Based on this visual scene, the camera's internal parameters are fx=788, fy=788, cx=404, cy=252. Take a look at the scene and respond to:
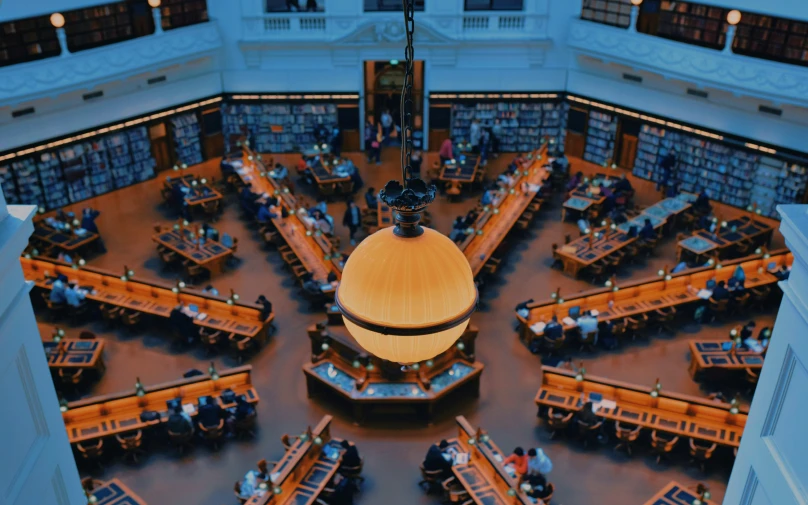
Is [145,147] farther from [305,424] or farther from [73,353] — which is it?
[305,424]

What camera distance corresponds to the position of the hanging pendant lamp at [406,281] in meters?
3.53

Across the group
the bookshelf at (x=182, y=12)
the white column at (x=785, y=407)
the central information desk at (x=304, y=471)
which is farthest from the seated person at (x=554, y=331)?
the bookshelf at (x=182, y=12)

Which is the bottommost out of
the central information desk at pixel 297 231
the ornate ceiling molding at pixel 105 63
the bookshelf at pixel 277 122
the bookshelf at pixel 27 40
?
the central information desk at pixel 297 231

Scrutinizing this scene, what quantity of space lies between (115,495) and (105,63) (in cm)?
1086

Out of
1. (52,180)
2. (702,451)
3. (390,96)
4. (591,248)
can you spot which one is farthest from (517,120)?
(702,451)

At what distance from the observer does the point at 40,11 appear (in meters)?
16.4

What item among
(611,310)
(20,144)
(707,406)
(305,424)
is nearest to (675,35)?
(611,310)

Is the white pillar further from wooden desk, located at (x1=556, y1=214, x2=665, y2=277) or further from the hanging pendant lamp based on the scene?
wooden desk, located at (x1=556, y1=214, x2=665, y2=277)

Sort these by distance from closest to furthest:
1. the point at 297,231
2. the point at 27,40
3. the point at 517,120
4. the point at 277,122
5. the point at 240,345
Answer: the point at 240,345 < the point at 297,231 < the point at 27,40 < the point at 277,122 < the point at 517,120

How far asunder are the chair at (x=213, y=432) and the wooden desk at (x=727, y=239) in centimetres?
998

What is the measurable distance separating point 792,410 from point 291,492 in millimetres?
7458

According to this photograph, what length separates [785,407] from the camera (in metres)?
4.33

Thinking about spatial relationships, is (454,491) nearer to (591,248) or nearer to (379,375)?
(379,375)

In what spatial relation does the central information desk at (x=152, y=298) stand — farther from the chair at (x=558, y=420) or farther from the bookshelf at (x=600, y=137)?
the bookshelf at (x=600, y=137)
